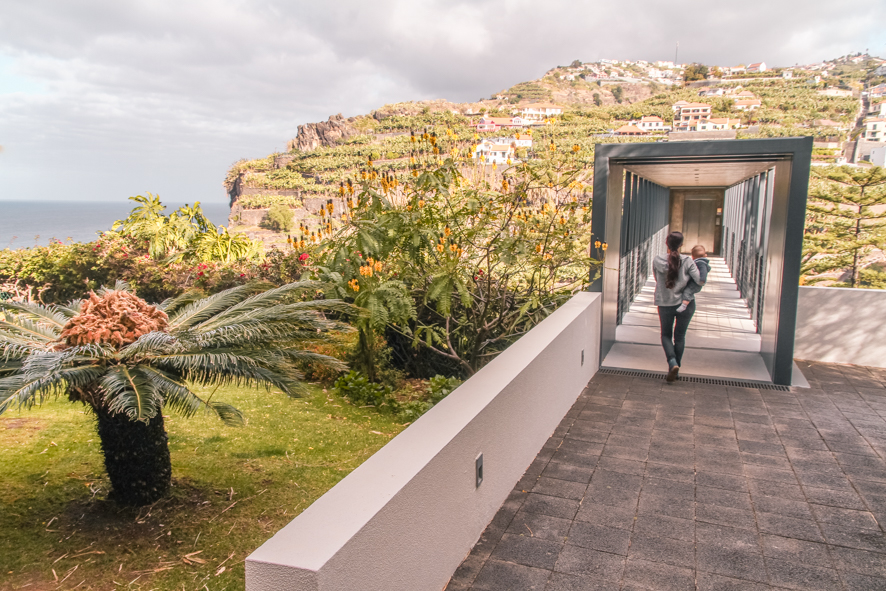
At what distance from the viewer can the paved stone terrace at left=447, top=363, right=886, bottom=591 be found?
9.65ft

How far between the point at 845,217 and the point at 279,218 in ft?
114

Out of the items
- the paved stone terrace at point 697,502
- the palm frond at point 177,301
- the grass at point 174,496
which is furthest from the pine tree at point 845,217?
the palm frond at point 177,301

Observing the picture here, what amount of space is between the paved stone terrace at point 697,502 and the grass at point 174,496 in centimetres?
160

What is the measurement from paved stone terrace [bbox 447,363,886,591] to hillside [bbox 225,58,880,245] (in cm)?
3849

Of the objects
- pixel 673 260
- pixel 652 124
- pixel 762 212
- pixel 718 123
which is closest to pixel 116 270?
pixel 673 260

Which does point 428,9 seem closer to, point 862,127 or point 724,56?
point 724,56

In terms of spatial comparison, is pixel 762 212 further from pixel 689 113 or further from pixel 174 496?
pixel 689 113

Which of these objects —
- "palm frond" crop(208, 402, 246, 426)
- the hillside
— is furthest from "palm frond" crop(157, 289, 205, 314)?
the hillside

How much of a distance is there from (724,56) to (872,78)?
340ft

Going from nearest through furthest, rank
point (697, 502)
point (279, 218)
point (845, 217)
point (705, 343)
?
point (697, 502)
point (705, 343)
point (845, 217)
point (279, 218)

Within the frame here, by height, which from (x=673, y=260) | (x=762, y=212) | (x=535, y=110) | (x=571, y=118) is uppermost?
(x=535, y=110)

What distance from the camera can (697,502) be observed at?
3.69 meters

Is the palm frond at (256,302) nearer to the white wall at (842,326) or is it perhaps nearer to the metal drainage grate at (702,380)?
the metal drainage grate at (702,380)

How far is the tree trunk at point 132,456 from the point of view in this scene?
3.88 meters
